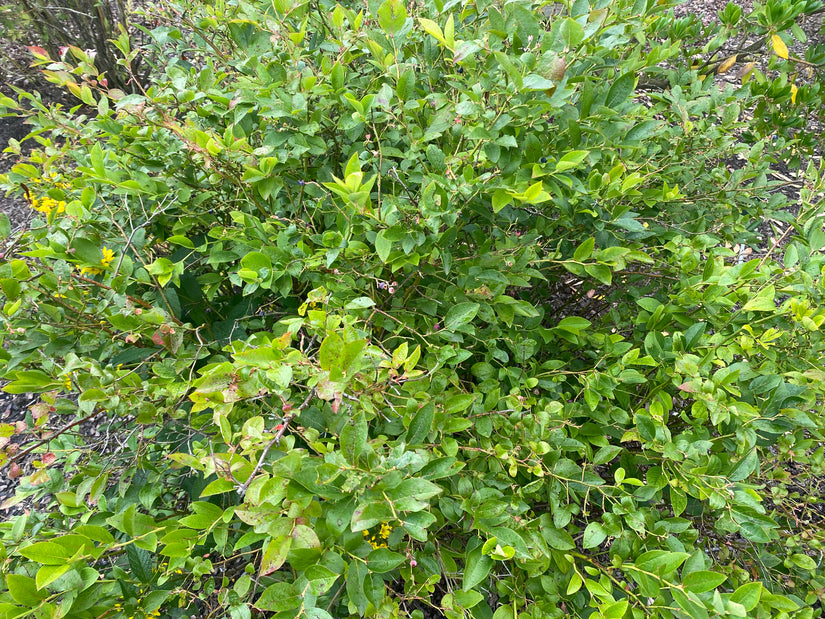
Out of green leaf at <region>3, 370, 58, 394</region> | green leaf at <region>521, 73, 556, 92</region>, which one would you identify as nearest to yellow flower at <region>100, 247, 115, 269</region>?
green leaf at <region>3, 370, 58, 394</region>

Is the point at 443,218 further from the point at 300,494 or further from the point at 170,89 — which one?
the point at 170,89

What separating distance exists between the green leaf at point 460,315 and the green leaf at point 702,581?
774mm

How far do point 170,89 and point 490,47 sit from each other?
1.05m

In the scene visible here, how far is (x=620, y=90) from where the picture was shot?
1459mm

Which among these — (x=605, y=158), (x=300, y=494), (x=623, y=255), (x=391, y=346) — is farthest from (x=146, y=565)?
(x=605, y=158)

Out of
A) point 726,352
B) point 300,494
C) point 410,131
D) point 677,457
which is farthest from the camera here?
point 410,131

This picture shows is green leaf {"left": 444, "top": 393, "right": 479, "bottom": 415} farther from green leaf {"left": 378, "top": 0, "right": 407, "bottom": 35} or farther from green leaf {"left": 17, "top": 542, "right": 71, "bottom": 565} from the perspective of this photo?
green leaf {"left": 378, "top": 0, "right": 407, "bottom": 35}

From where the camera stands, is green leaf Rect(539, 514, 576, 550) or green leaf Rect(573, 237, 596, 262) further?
green leaf Rect(573, 237, 596, 262)

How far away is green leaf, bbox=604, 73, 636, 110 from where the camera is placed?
1.44 meters

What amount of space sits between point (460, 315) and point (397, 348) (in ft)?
0.70

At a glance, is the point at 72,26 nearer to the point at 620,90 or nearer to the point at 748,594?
the point at 620,90

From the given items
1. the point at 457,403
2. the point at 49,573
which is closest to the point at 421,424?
the point at 457,403

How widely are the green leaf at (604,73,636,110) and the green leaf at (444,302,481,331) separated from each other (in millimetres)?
736

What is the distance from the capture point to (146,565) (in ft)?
4.31
